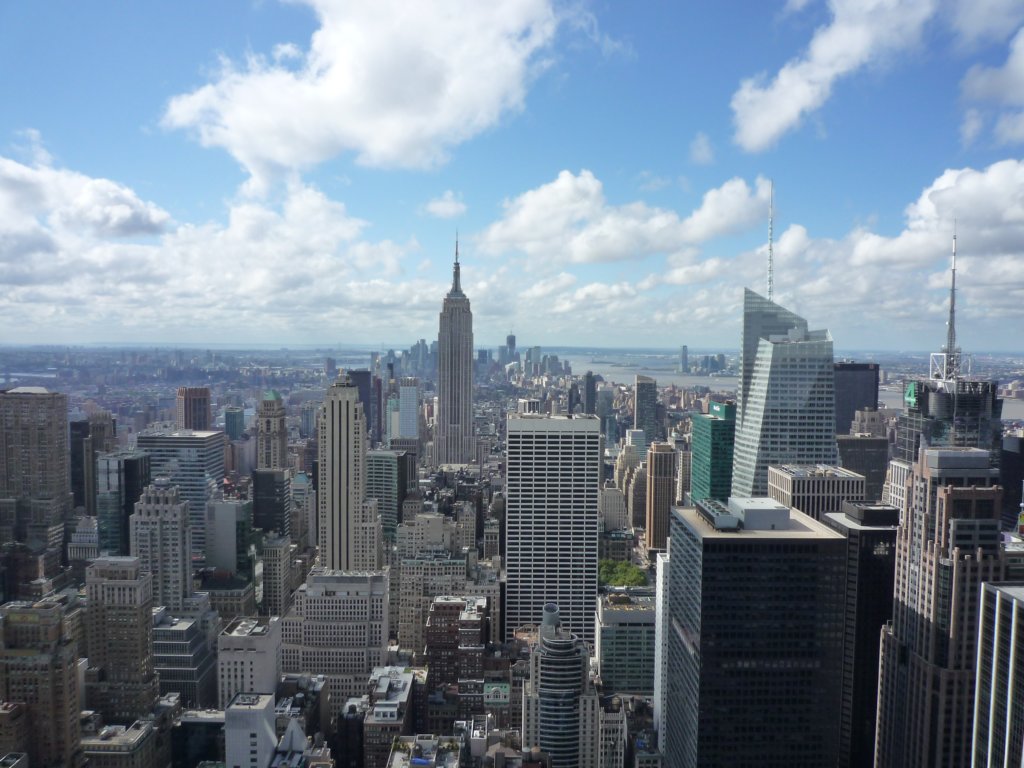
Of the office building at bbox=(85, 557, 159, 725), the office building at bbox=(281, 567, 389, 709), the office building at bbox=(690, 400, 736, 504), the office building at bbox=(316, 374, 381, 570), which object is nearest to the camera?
the office building at bbox=(85, 557, 159, 725)

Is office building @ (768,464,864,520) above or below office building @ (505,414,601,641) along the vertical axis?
above

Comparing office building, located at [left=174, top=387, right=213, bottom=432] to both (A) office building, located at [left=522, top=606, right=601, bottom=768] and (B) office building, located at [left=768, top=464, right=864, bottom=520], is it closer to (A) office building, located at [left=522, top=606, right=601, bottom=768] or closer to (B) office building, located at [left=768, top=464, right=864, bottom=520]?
(A) office building, located at [left=522, top=606, right=601, bottom=768]

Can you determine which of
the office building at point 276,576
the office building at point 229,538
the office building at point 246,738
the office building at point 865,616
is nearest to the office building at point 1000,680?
the office building at point 865,616

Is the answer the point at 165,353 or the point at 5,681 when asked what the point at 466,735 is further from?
the point at 165,353

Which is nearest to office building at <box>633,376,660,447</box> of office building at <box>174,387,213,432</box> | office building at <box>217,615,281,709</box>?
office building at <box>174,387,213,432</box>

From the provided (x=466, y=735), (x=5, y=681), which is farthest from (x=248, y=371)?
(x=466, y=735)
